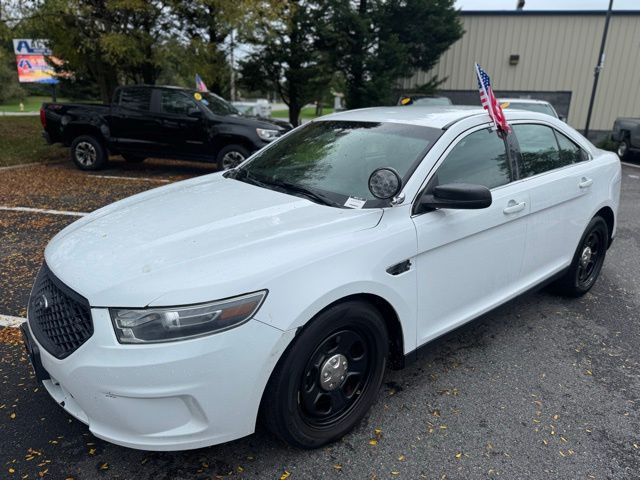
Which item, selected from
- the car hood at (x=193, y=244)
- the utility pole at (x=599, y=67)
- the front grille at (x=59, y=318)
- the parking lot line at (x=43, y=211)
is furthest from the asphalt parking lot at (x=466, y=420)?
the utility pole at (x=599, y=67)

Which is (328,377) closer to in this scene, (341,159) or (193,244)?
(193,244)

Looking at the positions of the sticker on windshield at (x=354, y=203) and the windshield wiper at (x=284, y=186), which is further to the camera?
the windshield wiper at (x=284, y=186)

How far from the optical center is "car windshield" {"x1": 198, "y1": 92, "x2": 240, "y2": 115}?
9.68m

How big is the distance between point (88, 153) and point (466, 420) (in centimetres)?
964

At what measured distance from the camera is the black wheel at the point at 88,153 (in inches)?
395

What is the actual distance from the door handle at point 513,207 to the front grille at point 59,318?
2427 mm

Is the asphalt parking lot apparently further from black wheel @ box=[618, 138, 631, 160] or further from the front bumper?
black wheel @ box=[618, 138, 631, 160]

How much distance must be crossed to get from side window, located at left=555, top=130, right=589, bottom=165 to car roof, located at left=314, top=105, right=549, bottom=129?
24cm

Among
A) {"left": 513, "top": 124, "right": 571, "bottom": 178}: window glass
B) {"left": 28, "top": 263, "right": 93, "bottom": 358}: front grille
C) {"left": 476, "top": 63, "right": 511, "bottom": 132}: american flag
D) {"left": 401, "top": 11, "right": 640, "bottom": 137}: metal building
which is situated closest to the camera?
{"left": 28, "top": 263, "right": 93, "bottom": 358}: front grille

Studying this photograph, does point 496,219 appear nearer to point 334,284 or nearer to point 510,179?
point 510,179

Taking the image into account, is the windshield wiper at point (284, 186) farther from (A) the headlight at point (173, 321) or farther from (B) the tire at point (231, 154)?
(B) the tire at point (231, 154)

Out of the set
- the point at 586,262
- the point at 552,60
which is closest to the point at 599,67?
the point at 552,60

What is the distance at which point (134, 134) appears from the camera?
9.91 metres

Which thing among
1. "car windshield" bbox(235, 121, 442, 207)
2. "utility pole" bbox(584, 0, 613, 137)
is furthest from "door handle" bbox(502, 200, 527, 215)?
"utility pole" bbox(584, 0, 613, 137)
